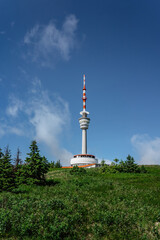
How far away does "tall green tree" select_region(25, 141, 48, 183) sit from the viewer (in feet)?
83.1

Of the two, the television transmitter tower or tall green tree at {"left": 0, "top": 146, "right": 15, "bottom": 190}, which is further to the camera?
the television transmitter tower

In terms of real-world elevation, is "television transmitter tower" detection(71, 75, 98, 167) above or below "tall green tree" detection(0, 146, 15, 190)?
above

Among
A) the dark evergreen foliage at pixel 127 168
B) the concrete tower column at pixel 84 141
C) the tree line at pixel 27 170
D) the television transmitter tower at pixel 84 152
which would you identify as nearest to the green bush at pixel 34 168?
the tree line at pixel 27 170

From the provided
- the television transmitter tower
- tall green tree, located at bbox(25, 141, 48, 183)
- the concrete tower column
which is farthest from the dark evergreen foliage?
the concrete tower column

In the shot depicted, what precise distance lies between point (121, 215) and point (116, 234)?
4.54 ft

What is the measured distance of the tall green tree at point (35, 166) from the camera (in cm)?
2534

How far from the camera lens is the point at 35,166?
83.5ft

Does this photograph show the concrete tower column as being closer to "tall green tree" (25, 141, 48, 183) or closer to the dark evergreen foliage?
the dark evergreen foliage

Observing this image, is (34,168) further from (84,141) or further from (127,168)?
(84,141)

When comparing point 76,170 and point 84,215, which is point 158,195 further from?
point 76,170

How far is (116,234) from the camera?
8297mm

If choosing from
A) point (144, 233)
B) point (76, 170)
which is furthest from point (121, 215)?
point (76, 170)

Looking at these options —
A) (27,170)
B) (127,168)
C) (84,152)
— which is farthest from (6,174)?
(84,152)

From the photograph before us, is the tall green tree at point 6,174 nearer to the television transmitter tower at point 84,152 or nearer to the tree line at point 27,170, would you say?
the tree line at point 27,170
